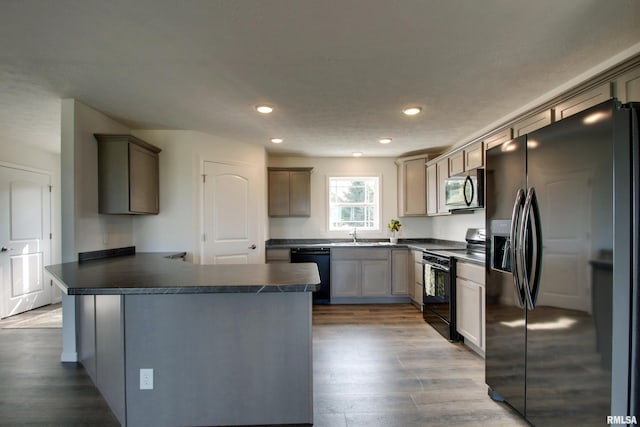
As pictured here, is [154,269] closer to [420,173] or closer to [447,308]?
[447,308]

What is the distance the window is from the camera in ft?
18.3

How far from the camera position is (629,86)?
192 centimetres

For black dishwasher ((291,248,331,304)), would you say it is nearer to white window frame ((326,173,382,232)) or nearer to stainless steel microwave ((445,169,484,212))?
white window frame ((326,173,382,232))

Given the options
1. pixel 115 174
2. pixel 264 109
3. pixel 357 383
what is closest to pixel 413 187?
pixel 264 109

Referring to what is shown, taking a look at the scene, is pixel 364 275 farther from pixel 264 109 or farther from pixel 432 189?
pixel 264 109

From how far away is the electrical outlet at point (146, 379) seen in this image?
6.08 feet

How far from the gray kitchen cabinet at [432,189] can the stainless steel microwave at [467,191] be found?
21.4 inches

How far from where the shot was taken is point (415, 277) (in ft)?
14.9

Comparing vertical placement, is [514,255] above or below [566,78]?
below

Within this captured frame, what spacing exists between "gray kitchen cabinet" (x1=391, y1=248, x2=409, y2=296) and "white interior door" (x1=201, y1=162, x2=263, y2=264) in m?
1.97

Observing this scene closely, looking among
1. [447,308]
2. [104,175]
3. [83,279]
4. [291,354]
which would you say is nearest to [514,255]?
[291,354]

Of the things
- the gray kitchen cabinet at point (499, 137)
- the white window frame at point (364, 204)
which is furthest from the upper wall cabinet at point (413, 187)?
the gray kitchen cabinet at point (499, 137)

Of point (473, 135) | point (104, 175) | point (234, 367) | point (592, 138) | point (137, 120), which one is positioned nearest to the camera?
point (592, 138)

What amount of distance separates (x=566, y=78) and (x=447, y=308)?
2278 mm
